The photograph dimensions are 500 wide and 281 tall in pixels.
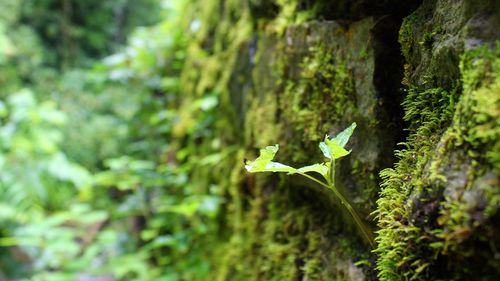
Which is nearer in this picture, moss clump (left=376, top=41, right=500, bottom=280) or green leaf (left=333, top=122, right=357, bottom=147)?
moss clump (left=376, top=41, right=500, bottom=280)

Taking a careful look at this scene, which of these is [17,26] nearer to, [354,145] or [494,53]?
[354,145]

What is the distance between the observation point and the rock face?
69cm

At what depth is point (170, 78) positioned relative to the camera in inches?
140

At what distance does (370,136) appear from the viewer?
117 cm

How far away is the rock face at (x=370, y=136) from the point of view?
2.25ft

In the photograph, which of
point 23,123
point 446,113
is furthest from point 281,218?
point 23,123

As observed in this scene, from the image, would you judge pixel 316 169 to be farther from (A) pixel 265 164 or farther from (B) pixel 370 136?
(B) pixel 370 136

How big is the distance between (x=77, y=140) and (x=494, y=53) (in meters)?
4.61

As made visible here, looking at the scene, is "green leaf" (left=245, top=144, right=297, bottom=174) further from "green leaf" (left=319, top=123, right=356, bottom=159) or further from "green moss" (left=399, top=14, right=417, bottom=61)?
"green moss" (left=399, top=14, right=417, bottom=61)

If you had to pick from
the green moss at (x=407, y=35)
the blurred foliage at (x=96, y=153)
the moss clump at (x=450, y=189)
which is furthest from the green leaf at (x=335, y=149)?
the blurred foliage at (x=96, y=153)

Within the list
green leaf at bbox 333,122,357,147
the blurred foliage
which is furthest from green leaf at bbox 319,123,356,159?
the blurred foliage

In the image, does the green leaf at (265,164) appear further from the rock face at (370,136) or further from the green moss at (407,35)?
the green moss at (407,35)

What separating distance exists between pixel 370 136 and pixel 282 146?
514mm

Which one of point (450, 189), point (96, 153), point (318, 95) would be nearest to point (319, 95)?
point (318, 95)
